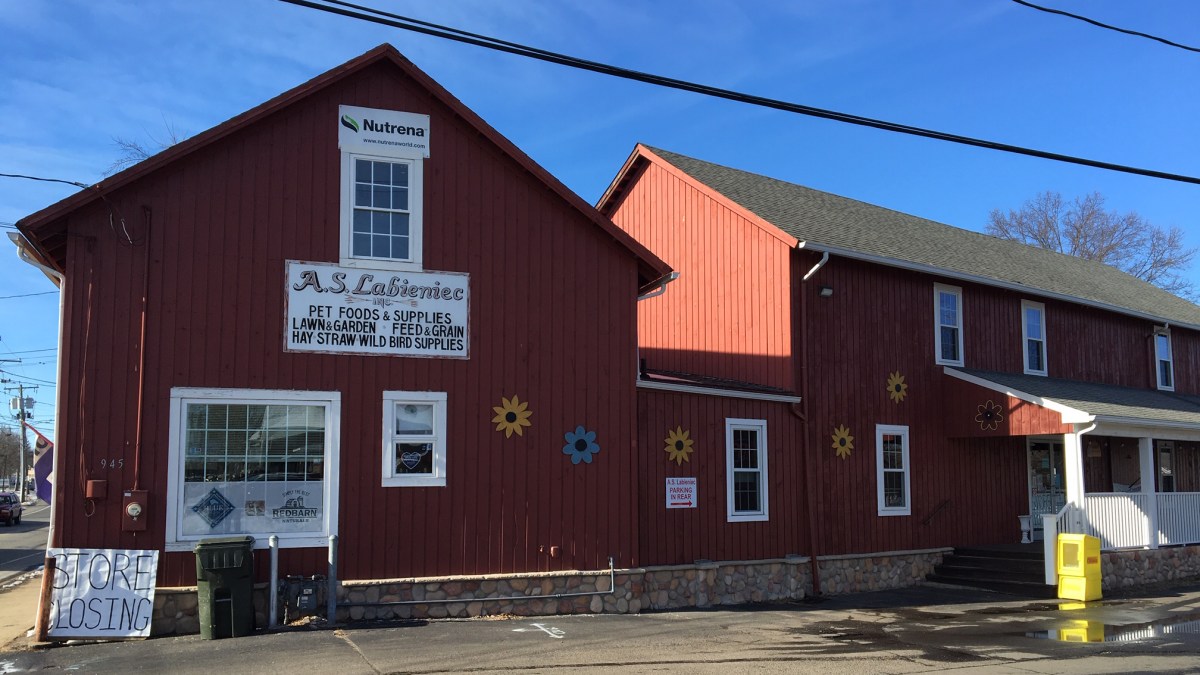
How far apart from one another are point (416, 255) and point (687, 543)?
6103mm

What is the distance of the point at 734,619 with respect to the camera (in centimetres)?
1323

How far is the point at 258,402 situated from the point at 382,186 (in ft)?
10.9

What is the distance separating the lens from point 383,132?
42.5 ft

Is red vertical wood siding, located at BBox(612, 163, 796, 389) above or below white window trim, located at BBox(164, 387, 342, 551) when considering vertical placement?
above

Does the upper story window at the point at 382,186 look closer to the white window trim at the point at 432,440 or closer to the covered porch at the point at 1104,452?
the white window trim at the point at 432,440

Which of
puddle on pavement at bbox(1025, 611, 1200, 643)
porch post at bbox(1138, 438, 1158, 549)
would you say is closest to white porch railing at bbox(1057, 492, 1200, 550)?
porch post at bbox(1138, 438, 1158, 549)

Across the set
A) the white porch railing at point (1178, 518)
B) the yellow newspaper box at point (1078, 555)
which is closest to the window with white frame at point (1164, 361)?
the white porch railing at point (1178, 518)

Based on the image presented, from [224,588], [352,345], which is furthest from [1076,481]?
[224,588]

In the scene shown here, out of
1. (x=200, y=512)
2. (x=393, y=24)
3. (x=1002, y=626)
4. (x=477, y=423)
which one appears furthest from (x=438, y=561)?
(x=1002, y=626)

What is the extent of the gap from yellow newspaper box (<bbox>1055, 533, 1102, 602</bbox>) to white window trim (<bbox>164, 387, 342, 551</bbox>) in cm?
1221

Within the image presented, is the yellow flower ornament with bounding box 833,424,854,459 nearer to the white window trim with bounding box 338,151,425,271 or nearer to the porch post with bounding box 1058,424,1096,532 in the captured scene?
the porch post with bounding box 1058,424,1096,532

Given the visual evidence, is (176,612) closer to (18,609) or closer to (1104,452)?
(18,609)

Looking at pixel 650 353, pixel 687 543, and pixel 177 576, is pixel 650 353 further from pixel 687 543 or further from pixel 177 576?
pixel 177 576

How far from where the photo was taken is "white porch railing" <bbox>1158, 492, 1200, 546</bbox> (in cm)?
1927
